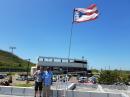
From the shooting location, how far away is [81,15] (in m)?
15.5

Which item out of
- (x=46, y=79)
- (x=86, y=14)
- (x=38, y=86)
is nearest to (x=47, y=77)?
(x=46, y=79)

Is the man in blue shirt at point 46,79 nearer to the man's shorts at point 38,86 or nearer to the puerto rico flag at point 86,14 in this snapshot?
the man's shorts at point 38,86

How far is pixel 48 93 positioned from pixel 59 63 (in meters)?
121

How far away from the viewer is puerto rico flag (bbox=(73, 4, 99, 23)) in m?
15.1

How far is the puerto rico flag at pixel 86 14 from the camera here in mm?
15136

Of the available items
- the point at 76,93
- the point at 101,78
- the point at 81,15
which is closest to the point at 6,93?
the point at 76,93

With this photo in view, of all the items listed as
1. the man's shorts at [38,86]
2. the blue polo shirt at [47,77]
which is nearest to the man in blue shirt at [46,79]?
the blue polo shirt at [47,77]

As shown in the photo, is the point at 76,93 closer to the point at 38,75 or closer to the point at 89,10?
the point at 38,75

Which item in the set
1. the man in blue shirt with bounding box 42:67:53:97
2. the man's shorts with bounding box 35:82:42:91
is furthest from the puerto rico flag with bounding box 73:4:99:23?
the man's shorts with bounding box 35:82:42:91

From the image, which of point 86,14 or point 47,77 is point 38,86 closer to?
point 47,77

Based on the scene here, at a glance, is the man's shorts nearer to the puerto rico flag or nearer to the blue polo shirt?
the blue polo shirt

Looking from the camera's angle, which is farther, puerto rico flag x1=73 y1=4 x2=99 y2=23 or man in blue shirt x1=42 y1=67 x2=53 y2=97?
puerto rico flag x1=73 y1=4 x2=99 y2=23

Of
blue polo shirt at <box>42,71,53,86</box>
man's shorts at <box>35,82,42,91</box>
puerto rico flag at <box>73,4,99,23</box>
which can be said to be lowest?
man's shorts at <box>35,82,42,91</box>

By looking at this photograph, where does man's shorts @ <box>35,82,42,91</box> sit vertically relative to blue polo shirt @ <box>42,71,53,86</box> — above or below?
below
